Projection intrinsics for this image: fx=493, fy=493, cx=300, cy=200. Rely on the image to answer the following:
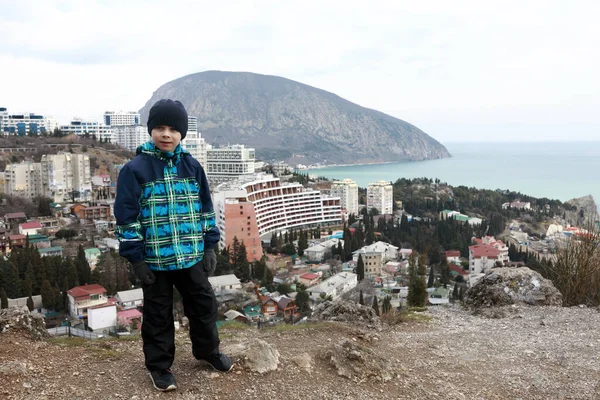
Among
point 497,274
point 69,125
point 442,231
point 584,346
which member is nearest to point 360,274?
point 442,231

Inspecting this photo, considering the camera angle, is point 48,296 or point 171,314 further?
point 48,296

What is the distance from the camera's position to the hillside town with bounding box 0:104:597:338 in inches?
627

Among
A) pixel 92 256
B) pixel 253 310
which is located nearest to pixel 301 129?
pixel 92 256

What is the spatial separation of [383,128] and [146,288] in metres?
198

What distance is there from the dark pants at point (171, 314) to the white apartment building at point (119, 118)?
79.3 meters

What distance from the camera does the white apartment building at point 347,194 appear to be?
45938 mm

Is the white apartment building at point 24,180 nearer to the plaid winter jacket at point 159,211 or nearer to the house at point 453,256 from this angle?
the house at point 453,256

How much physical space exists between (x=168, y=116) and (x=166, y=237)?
58 centimetres

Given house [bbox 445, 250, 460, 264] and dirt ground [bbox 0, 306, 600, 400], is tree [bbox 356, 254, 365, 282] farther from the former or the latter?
dirt ground [bbox 0, 306, 600, 400]

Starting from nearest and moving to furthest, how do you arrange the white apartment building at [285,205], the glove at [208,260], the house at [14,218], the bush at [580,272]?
the glove at [208,260] → the bush at [580,272] → the house at [14,218] → the white apartment building at [285,205]

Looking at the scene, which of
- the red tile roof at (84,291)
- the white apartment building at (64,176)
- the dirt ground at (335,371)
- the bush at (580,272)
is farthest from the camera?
the white apartment building at (64,176)

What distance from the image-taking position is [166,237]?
92.1 inches

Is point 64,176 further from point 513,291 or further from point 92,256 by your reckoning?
point 513,291

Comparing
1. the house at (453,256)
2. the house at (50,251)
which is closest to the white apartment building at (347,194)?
the house at (453,256)
